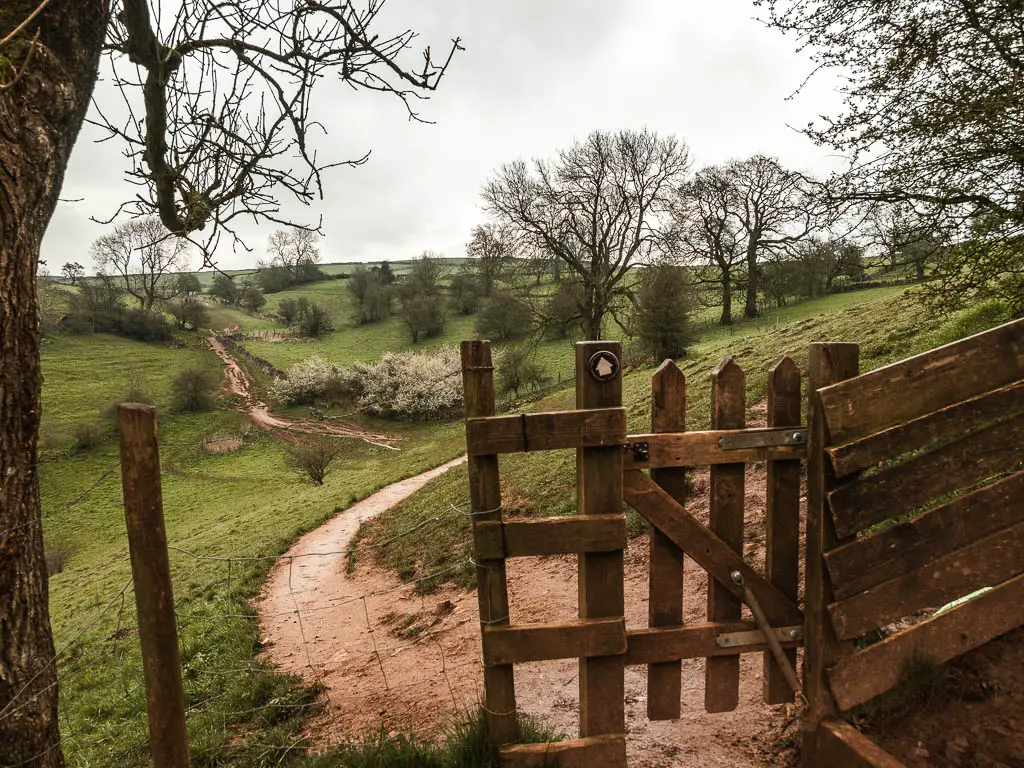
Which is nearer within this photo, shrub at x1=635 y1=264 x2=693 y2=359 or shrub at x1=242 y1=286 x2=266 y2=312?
shrub at x1=635 y1=264 x2=693 y2=359

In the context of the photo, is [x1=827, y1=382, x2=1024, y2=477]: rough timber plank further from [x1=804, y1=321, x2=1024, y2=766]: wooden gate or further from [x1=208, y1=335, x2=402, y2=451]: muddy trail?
[x1=208, y1=335, x2=402, y2=451]: muddy trail

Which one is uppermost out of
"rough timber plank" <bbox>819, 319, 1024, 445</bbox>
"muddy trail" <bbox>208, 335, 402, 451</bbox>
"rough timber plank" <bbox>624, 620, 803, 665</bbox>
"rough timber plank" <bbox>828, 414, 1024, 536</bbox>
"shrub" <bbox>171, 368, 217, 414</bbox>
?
"rough timber plank" <bbox>819, 319, 1024, 445</bbox>

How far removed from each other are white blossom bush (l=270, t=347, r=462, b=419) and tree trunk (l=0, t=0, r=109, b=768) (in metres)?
36.6

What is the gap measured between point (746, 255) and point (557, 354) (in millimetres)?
15782

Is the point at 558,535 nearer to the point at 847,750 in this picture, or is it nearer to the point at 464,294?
the point at 847,750

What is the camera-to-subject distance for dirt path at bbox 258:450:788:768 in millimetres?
3482

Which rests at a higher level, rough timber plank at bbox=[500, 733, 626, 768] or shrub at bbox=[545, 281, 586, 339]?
shrub at bbox=[545, 281, 586, 339]

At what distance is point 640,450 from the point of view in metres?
2.92

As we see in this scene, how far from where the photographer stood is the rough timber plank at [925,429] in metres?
2.72

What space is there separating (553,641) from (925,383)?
2.41 m

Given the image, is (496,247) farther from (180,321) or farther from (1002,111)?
(180,321)

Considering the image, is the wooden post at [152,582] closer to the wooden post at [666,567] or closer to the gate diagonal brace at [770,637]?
the wooden post at [666,567]

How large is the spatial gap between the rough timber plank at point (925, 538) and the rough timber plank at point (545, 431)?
4.34 feet

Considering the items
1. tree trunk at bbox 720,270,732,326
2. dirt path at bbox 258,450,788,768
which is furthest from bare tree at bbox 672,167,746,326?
dirt path at bbox 258,450,788,768
